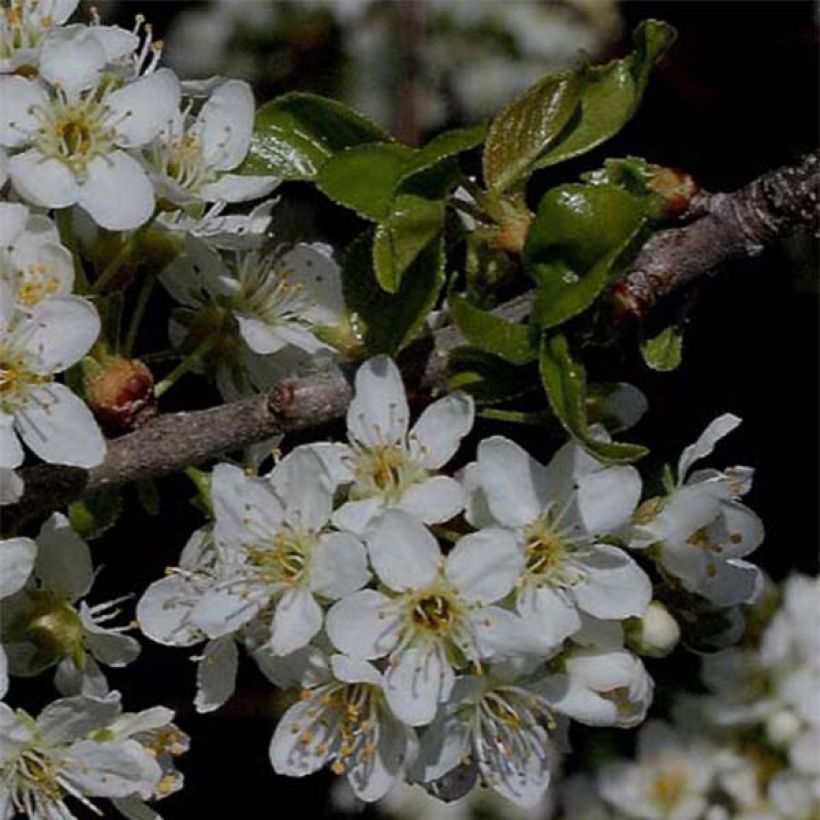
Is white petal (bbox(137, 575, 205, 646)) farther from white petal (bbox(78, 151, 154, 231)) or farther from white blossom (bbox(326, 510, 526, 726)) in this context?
white petal (bbox(78, 151, 154, 231))

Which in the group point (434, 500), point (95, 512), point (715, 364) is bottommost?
point (715, 364)

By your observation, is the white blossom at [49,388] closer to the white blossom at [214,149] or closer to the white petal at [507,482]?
the white blossom at [214,149]

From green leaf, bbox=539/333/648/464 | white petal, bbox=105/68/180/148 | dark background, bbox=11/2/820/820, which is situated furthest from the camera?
dark background, bbox=11/2/820/820

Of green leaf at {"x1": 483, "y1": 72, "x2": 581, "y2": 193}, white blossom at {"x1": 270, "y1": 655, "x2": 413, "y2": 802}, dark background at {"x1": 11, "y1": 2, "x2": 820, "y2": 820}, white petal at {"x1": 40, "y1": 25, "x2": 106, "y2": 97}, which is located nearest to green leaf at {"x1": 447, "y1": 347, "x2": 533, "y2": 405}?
green leaf at {"x1": 483, "y1": 72, "x2": 581, "y2": 193}

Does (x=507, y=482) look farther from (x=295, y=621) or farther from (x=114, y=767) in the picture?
(x=114, y=767)

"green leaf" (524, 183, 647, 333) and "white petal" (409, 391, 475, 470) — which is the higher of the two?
"green leaf" (524, 183, 647, 333)

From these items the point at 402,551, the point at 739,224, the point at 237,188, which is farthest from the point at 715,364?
the point at 402,551

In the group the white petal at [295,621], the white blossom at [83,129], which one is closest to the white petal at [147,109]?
the white blossom at [83,129]
